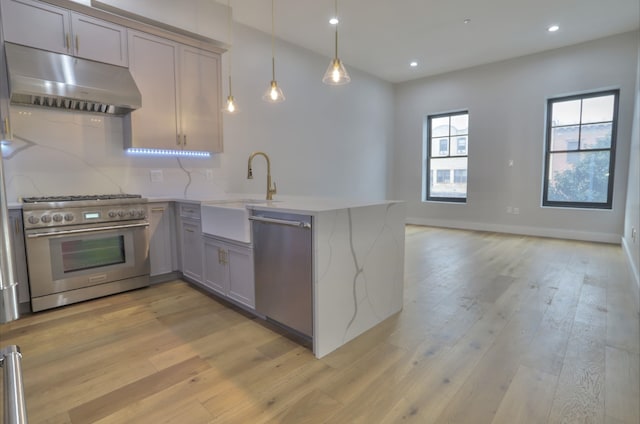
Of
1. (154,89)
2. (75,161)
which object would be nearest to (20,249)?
(75,161)

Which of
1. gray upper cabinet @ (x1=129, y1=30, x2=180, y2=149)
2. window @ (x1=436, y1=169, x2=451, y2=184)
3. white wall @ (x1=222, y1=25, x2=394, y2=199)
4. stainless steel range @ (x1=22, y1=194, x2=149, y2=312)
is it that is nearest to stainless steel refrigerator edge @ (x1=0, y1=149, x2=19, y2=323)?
stainless steel range @ (x1=22, y1=194, x2=149, y2=312)

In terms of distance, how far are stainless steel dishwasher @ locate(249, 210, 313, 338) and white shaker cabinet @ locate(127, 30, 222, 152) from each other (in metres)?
1.76

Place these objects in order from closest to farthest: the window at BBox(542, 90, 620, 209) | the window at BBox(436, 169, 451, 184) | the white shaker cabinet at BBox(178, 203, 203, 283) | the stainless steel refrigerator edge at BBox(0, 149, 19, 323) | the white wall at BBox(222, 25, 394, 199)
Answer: the stainless steel refrigerator edge at BBox(0, 149, 19, 323), the white shaker cabinet at BBox(178, 203, 203, 283), the white wall at BBox(222, 25, 394, 199), the window at BBox(542, 90, 620, 209), the window at BBox(436, 169, 451, 184)

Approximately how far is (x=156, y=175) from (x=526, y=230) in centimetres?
587

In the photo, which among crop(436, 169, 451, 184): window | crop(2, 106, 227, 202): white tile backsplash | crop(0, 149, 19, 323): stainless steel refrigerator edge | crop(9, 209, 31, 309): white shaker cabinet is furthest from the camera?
crop(436, 169, 451, 184): window

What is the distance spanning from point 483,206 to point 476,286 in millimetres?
3527

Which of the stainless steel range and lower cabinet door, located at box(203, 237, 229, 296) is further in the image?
lower cabinet door, located at box(203, 237, 229, 296)

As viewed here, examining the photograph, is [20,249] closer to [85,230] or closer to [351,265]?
[85,230]

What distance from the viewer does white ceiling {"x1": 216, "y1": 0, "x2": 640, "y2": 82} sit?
12.9 ft

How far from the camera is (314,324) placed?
6.52 ft

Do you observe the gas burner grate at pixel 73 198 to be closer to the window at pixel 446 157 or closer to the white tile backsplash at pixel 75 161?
the white tile backsplash at pixel 75 161

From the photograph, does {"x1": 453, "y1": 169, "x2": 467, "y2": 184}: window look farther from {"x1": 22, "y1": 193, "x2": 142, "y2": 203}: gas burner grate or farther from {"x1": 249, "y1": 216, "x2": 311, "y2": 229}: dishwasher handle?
{"x1": 22, "y1": 193, "x2": 142, "y2": 203}: gas burner grate

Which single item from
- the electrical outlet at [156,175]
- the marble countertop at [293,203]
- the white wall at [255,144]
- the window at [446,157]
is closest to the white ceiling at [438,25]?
the white wall at [255,144]

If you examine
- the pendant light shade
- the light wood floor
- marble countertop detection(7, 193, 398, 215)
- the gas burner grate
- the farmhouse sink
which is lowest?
the light wood floor
